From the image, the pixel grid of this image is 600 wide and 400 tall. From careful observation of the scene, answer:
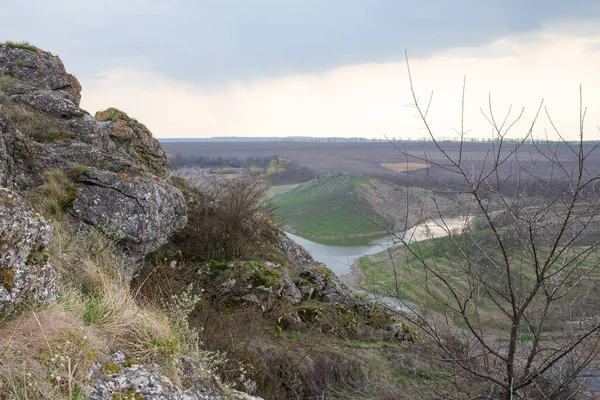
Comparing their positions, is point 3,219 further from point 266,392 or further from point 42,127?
point 42,127

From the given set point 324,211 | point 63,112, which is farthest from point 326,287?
point 324,211

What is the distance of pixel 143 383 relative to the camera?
2.95m

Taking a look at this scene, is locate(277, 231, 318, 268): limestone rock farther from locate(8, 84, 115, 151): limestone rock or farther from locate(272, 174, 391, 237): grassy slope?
locate(272, 174, 391, 237): grassy slope

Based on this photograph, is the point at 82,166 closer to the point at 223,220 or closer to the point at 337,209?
the point at 223,220

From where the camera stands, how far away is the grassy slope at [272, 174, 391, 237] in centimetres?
5625

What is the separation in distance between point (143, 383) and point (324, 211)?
6019cm

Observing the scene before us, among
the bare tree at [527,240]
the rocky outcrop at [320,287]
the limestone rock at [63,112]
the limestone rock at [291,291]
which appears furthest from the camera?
the rocky outcrop at [320,287]

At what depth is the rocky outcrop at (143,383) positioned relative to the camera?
2762mm

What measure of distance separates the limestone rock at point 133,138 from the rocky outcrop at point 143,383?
8715 mm

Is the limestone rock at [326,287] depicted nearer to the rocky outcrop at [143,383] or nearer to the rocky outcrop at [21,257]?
the rocky outcrop at [143,383]

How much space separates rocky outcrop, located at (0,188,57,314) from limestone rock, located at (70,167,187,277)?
2970 mm

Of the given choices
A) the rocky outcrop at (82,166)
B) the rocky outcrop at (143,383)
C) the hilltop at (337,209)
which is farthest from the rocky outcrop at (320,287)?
the hilltop at (337,209)

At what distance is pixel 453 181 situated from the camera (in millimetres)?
5723

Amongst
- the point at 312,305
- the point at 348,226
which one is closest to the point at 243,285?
the point at 312,305
